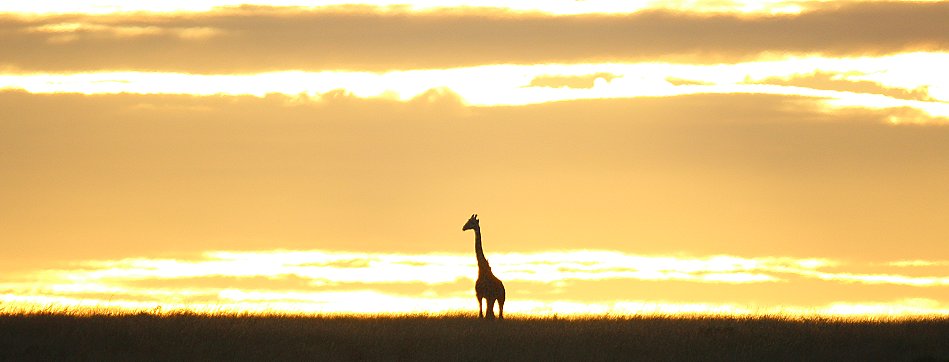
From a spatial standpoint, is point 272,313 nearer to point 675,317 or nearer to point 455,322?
point 455,322

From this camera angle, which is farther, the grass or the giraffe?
the giraffe

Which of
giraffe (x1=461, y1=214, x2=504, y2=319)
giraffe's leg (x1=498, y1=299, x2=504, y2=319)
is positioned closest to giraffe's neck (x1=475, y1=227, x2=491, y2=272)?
giraffe (x1=461, y1=214, x2=504, y2=319)

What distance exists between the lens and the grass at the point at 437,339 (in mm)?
33219

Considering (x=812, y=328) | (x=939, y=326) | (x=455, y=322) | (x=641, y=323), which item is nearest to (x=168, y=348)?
(x=455, y=322)

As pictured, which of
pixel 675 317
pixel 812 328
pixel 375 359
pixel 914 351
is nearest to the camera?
pixel 375 359

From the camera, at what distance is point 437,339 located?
3462 centimetres

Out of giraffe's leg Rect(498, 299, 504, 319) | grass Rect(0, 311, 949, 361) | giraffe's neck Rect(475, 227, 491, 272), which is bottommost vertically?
grass Rect(0, 311, 949, 361)

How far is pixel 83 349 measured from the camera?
1300 inches

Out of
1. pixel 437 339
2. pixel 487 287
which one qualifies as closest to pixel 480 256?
pixel 487 287

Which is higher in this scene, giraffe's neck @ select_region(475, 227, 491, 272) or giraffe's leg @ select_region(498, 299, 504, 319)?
giraffe's neck @ select_region(475, 227, 491, 272)

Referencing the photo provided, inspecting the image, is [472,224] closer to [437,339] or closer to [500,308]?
[500,308]

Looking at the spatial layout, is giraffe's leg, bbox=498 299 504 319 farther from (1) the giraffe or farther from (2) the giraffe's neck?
(2) the giraffe's neck

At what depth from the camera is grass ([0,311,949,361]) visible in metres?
33.2

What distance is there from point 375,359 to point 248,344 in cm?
272
